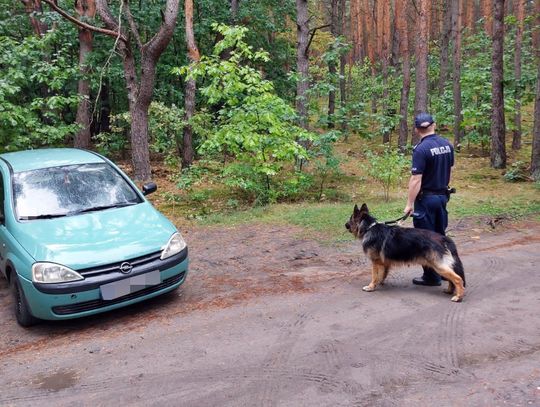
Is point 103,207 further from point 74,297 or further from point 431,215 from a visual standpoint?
point 431,215

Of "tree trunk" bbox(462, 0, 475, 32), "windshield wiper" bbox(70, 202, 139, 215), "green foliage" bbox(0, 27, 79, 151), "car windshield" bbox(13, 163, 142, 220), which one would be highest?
"tree trunk" bbox(462, 0, 475, 32)

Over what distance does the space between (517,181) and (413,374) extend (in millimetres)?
10465

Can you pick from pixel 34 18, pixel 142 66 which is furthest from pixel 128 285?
pixel 34 18

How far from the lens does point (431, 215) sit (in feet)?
17.6

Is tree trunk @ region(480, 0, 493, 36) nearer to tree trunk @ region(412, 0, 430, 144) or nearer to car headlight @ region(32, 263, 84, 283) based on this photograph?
tree trunk @ region(412, 0, 430, 144)

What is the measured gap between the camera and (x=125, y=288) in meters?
4.64

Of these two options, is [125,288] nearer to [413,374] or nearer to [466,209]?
[413,374]

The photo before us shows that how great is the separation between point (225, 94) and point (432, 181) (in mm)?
5683

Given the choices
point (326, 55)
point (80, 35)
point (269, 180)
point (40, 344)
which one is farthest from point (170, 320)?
point (80, 35)

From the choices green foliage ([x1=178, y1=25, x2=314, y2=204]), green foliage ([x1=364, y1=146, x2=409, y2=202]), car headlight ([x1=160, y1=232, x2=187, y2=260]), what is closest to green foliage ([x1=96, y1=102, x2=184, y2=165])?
green foliage ([x1=178, y1=25, x2=314, y2=204])

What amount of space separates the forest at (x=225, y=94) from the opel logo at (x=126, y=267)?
196 inches

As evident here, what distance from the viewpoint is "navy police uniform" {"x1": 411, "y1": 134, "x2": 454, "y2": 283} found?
512 centimetres

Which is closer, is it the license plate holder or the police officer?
the license plate holder

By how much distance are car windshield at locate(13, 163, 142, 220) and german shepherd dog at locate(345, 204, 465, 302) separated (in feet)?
9.92
